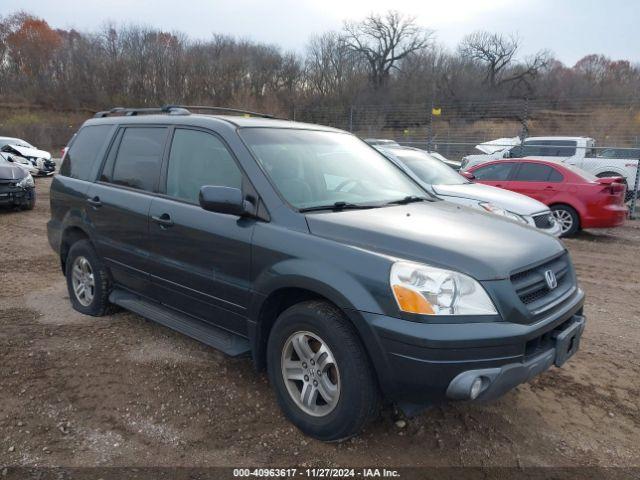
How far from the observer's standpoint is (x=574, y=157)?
15758mm

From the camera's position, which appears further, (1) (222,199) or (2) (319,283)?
(1) (222,199)

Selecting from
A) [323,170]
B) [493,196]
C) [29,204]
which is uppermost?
[323,170]

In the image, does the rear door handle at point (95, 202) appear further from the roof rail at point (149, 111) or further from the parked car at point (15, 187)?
the parked car at point (15, 187)

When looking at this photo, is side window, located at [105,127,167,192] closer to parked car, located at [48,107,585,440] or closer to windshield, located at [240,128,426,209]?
parked car, located at [48,107,585,440]

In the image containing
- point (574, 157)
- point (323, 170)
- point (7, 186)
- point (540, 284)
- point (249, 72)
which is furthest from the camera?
point (249, 72)

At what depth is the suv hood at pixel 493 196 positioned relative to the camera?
724 centimetres

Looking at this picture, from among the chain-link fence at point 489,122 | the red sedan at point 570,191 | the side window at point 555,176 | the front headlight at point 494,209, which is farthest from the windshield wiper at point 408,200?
the chain-link fence at point 489,122

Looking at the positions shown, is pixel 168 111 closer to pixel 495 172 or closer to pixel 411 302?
pixel 411 302

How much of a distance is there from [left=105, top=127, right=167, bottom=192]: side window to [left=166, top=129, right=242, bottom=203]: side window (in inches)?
8.0

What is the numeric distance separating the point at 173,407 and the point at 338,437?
1156 mm

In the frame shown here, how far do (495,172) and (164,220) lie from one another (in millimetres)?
8542

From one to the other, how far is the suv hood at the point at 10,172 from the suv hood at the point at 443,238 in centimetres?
1029

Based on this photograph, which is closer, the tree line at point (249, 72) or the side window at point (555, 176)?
the side window at point (555, 176)

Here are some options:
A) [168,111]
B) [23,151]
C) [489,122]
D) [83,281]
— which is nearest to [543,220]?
[168,111]
